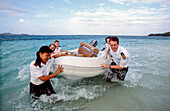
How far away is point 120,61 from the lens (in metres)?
2.75

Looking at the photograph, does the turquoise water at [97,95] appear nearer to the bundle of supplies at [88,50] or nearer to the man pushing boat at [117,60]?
the man pushing boat at [117,60]

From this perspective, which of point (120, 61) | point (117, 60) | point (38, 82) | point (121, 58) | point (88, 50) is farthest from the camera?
point (88, 50)

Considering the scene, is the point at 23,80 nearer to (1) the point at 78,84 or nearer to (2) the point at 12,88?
(2) the point at 12,88

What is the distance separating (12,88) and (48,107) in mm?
1608

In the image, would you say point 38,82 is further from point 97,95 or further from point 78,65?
point 97,95

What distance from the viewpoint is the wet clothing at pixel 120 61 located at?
8.49ft

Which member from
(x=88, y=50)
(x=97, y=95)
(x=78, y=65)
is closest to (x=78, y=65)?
(x=78, y=65)

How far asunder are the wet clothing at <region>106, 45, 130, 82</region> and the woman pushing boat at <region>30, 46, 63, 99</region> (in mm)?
1479

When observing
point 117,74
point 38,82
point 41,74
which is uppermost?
point 41,74

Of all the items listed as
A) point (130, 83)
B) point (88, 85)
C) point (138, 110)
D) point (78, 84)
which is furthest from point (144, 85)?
point (78, 84)

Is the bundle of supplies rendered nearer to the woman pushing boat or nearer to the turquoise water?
the turquoise water

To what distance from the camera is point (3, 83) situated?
3639 mm

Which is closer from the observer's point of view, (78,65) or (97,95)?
(78,65)

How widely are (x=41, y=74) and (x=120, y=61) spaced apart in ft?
5.69
